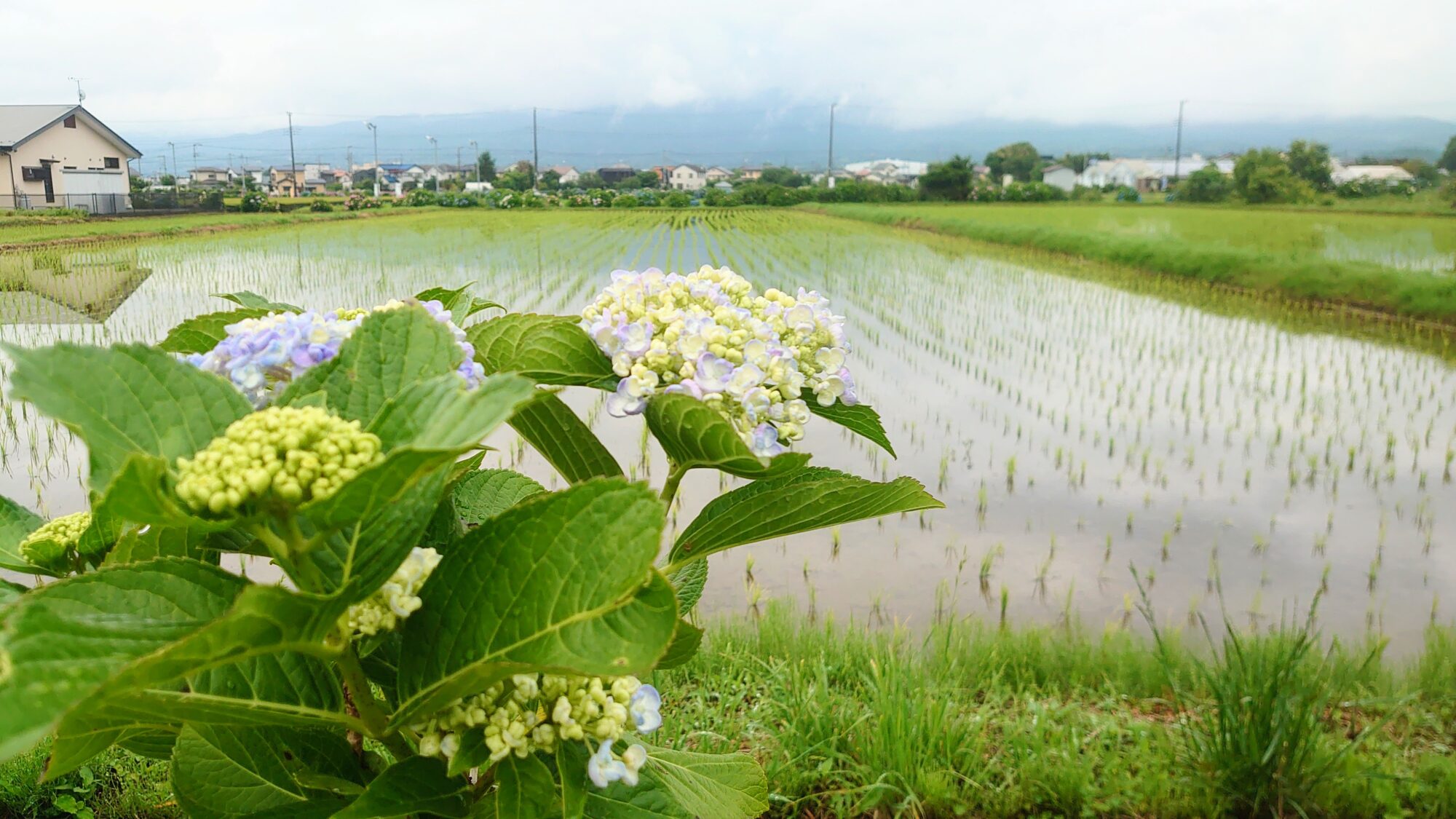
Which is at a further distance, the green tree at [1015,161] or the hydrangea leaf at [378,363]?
the green tree at [1015,161]

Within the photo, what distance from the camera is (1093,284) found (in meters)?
12.6

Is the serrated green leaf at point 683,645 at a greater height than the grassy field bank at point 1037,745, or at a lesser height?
greater

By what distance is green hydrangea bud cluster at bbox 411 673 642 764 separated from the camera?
0.76 metres

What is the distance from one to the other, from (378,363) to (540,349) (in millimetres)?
219

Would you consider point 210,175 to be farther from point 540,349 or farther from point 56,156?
point 540,349

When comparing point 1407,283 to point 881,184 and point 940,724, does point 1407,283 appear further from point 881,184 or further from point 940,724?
point 881,184

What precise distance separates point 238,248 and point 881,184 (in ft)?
95.7

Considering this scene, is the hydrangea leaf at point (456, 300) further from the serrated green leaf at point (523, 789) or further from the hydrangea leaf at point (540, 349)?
the serrated green leaf at point (523, 789)

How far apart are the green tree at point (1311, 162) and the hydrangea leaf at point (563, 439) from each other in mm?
35834

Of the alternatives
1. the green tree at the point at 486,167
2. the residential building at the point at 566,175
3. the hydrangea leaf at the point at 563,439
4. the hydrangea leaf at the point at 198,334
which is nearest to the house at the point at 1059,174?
the residential building at the point at 566,175

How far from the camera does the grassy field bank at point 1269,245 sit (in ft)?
37.3

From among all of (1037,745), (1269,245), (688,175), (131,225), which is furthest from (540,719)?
(688,175)

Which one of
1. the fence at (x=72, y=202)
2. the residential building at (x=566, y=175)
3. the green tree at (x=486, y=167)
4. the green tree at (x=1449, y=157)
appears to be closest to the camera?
the fence at (x=72, y=202)

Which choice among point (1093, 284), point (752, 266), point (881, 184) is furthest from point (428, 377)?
point (881, 184)
